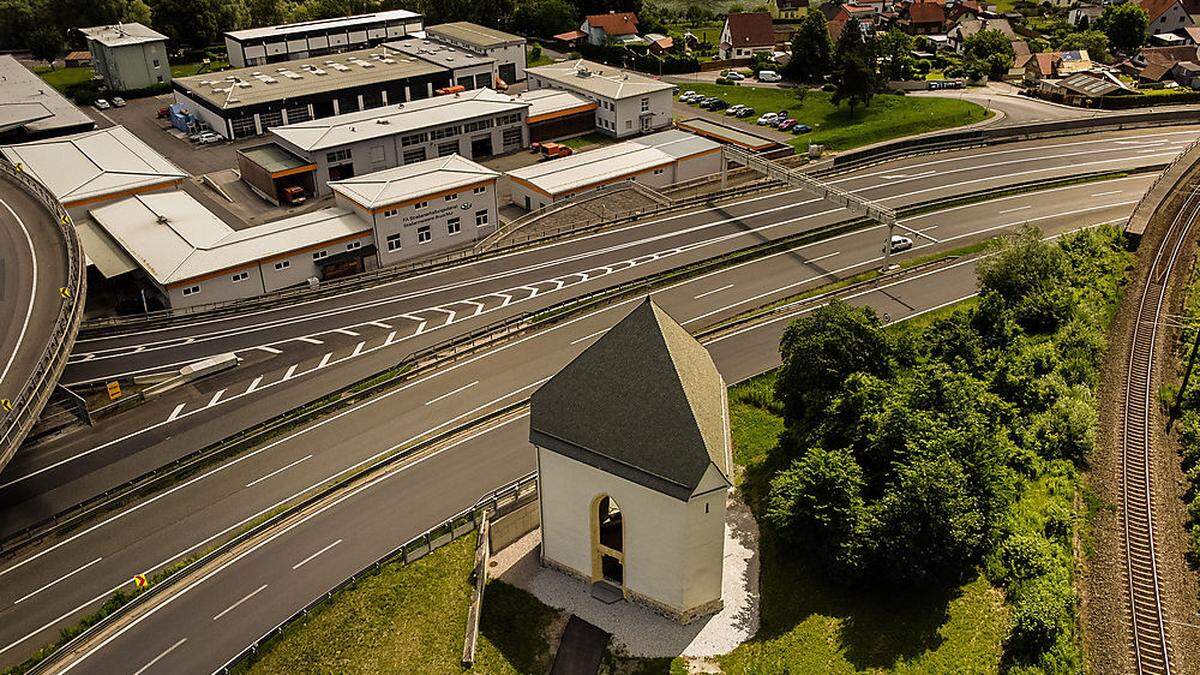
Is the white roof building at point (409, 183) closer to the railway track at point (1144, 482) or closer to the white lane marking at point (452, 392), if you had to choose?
the white lane marking at point (452, 392)

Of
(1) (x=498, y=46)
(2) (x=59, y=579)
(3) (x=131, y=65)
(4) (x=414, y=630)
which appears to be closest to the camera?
(4) (x=414, y=630)

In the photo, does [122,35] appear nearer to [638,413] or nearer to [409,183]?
[409,183]

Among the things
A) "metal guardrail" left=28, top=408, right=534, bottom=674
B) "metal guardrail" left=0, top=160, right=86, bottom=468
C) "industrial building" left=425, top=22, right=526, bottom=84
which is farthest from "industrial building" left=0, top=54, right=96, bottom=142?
"metal guardrail" left=28, top=408, right=534, bottom=674

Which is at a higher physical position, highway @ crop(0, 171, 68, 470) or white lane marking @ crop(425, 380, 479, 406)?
highway @ crop(0, 171, 68, 470)

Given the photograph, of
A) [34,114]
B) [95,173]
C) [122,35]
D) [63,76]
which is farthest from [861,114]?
[63,76]

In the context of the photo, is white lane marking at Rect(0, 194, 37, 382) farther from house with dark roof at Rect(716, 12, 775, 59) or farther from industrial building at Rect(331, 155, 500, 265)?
house with dark roof at Rect(716, 12, 775, 59)

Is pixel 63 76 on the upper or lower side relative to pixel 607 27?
lower
